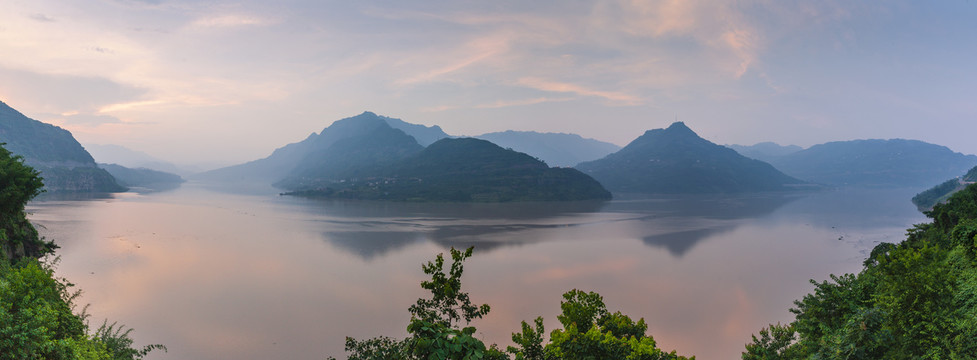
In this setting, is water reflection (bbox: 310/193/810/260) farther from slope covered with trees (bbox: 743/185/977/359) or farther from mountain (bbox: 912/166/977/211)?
slope covered with trees (bbox: 743/185/977/359)

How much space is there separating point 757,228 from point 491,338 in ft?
340

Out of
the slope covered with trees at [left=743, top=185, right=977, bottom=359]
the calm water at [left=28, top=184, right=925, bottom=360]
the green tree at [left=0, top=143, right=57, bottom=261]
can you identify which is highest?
the green tree at [left=0, top=143, right=57, bottom=261]

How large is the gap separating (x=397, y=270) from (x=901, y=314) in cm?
5394

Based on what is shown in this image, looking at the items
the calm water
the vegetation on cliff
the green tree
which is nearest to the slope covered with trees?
the vegetation on cliff

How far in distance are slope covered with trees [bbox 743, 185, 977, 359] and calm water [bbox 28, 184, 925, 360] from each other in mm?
15173

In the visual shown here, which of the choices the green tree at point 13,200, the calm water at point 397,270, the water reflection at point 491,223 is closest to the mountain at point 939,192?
the calm water at point 397,270

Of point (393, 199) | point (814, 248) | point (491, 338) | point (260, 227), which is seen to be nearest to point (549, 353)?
point (491, 338)

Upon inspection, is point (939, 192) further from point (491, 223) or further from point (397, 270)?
point (397, 270)

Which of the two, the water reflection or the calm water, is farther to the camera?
the water reflection

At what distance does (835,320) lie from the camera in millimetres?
23469

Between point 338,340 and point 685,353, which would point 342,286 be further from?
point 685,353

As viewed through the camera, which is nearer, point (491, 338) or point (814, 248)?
point (491, 338)

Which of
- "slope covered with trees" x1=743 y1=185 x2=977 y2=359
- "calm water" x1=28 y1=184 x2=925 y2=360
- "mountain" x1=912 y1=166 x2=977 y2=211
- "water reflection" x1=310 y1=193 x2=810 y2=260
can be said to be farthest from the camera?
"mountain" x1=912 y1=166 x2=977 y2=211

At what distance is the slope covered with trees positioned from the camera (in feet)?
58.2
